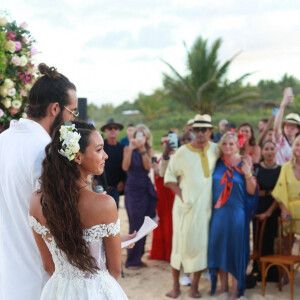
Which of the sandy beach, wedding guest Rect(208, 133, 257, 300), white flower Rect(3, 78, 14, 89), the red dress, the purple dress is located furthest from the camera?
the red dress

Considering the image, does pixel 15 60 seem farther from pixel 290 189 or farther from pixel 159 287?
pixel 290 189

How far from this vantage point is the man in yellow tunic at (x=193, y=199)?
5.33 meters

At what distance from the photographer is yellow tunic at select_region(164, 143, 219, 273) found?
5320 mm

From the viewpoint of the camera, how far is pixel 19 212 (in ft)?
8.04

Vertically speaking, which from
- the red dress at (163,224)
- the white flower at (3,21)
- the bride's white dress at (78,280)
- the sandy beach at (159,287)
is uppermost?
the white flower at (3,21)

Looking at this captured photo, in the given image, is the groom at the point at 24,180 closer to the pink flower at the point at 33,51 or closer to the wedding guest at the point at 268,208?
the pink flower at the point at 33,51

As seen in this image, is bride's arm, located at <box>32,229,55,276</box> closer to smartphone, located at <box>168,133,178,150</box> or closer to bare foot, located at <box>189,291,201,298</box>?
bare foot, located at <box>189,291,201,298</box>

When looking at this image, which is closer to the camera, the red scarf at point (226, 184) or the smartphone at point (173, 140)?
the red scarf at point (226, 184)

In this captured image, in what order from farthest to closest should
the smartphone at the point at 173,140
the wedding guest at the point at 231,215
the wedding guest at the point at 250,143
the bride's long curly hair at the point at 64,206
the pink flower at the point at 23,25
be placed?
the wedding guest at the point at 250,143, the smartphone at the point at 173,140, the wedding guest at the point at 231,215, the pink flower at the point at 23,25, the bride's long curly hair at the point at 64,206

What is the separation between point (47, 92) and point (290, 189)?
388cm

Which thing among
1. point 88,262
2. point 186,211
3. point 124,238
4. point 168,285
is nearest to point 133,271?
point 168,285

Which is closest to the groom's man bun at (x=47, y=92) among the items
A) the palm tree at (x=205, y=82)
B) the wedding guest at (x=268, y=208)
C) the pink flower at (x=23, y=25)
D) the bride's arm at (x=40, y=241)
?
the bride's arm at (x=40, y=241)

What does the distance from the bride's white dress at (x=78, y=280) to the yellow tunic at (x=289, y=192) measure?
3.64 m

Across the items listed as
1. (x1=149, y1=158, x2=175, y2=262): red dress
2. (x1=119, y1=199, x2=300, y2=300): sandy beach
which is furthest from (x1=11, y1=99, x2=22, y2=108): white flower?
(x1=149, y1=158, x2=175, y2=262): red dress
